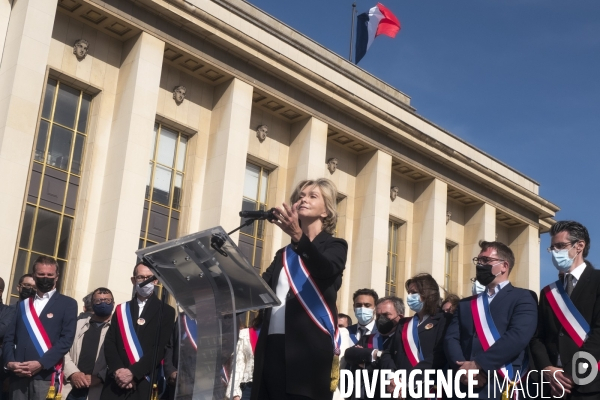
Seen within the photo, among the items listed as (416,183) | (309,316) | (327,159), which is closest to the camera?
(309,316)

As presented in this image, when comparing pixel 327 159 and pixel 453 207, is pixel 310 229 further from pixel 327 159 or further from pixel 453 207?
pixel 453 207

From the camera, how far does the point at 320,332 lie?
453 cm

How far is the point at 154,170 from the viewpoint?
21562mm

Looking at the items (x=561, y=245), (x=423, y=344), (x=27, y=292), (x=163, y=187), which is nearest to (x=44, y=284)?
(x=27, y=292)

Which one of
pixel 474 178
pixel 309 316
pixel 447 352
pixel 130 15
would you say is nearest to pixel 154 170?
pixel 130 15

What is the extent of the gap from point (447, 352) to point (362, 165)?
20787mm

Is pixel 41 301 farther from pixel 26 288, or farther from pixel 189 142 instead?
pixel 189 142

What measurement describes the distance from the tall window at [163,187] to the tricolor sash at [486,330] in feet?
50.6

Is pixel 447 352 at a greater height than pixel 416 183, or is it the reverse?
pixel 416 183

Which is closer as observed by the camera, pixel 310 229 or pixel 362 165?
pixel 310 229

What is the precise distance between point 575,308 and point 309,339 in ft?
9.00

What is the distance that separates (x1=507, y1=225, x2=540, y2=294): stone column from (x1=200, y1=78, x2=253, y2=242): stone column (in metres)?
15.7

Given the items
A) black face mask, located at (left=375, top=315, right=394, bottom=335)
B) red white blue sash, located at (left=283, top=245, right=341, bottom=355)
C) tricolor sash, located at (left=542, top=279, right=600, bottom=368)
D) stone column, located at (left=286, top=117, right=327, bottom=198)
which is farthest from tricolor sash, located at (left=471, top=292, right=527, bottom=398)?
stone column, located at (left=286, top=117, right=327, bottom=198)

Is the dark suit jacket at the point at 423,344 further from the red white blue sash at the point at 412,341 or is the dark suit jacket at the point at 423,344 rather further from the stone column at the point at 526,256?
the stone column at the point at 526,256
